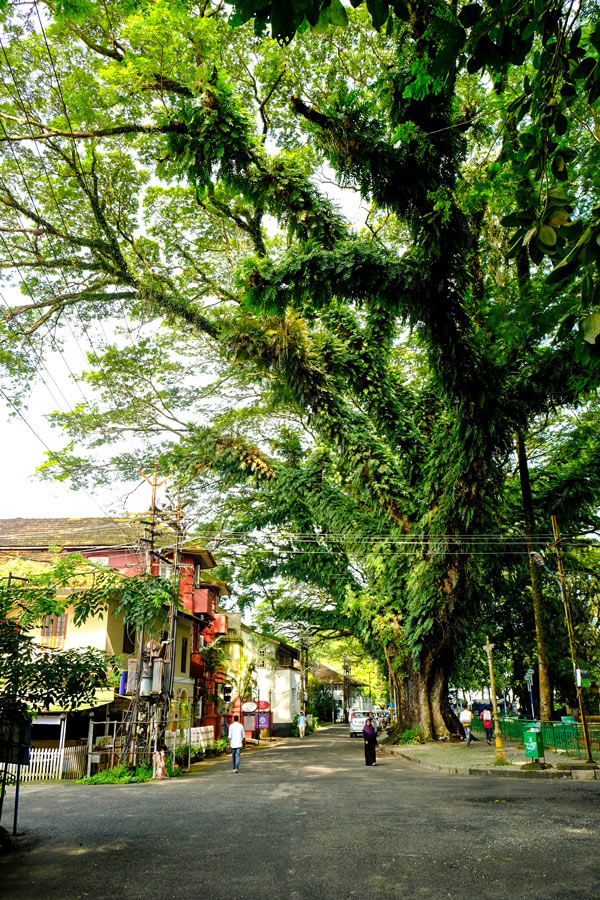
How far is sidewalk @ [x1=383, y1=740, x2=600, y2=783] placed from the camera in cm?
1412

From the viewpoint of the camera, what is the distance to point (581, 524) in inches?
923

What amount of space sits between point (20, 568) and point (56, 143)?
11.8 metres

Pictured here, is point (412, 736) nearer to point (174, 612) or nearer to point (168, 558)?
point (168, 558)

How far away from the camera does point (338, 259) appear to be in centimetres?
1275

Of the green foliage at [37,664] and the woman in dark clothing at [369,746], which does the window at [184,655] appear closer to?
the woman in dark clothing at [369,746]

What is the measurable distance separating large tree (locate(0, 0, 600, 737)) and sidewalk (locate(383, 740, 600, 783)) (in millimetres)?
1880

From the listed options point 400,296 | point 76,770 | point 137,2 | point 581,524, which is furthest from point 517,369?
point 76,770

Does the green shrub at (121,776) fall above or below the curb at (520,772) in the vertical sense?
below

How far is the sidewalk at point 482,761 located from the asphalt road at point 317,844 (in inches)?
54.6

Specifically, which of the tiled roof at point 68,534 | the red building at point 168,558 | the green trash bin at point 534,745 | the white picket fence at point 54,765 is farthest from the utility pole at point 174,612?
the green trash bin at point 534,745

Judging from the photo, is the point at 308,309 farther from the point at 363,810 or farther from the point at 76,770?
the point at 76,770

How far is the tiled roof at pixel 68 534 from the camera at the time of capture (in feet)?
85.4

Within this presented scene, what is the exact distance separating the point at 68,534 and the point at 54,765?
38.2ft

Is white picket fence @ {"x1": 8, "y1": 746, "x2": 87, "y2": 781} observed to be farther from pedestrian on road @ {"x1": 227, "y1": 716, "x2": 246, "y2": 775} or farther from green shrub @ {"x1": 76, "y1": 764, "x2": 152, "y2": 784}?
pedestrian on road @ {"x1": 227, "y1": 716, "x2": 246, "y2": 775}
